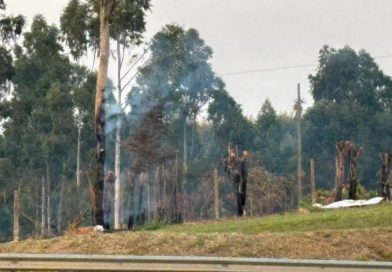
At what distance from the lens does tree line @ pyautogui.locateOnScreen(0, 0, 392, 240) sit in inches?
1818

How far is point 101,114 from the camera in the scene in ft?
76.7

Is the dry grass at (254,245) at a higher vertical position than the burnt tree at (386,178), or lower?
lower

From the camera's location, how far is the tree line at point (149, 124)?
46188mm

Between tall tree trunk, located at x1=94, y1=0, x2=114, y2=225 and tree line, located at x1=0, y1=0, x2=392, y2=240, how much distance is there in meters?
16.3

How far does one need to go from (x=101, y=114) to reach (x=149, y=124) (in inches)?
989

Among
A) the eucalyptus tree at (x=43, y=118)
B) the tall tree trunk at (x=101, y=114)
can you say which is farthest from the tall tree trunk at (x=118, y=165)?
the tall tree trunk at (x=101, y=114)

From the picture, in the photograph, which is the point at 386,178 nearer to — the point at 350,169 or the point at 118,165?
the point at 350,169

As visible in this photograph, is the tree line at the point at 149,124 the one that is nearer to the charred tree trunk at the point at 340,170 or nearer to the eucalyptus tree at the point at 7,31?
the eucalyptus tree at the point at 7,31

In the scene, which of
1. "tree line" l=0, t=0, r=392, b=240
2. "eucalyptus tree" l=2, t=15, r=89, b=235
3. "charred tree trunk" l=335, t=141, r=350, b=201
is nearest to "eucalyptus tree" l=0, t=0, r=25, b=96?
"tree line" l=0, t=0, r=392, b=240

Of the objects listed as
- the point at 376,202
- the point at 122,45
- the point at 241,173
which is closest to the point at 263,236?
the point at 376,202

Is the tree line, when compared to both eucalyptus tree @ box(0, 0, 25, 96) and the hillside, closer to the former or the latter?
eucalyptus tree @ box(0, 0, 25, 96)

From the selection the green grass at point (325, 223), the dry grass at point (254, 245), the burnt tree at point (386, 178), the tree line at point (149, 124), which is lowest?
the dry grass at point (254, 245)

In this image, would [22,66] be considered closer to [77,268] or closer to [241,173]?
[241,173]

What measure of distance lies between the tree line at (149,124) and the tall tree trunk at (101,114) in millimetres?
16271
